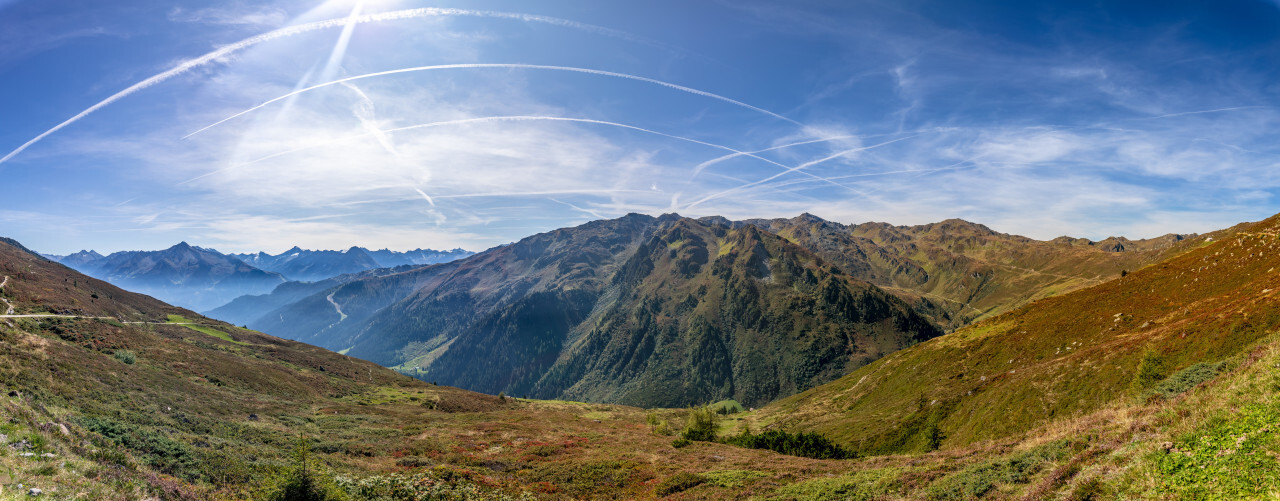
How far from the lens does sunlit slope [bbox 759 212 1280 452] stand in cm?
4206

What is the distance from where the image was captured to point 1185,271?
64312mm

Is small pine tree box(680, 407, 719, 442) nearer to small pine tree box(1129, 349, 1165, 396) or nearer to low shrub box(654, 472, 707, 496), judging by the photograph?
low shrub box(654, 472, 707, 496)

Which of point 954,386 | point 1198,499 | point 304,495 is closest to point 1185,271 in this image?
point 954,386

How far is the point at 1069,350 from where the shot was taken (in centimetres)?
5956

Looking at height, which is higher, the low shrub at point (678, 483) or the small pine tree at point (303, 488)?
the small pine tree at point (303, 488)

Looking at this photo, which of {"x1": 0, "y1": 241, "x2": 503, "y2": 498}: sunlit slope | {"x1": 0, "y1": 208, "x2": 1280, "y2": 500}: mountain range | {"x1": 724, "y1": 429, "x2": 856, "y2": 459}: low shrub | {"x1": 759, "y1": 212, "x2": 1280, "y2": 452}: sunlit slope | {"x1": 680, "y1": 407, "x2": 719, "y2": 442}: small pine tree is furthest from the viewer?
{"x1": 680, "y1": 407, "x2": 719, "y2": 442}: small pine tree

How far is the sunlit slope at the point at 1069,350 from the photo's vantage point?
42062 mm

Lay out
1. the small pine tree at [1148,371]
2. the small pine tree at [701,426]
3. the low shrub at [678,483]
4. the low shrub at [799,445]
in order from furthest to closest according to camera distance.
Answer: the small pine tree at [701,426] < the low shrub at [799,445] < the small pine tree at [1148,371] < the low shrub at [678,483]

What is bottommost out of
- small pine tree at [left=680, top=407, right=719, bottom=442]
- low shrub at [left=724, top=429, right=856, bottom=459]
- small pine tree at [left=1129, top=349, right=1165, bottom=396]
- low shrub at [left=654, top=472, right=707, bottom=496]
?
small pine tree at [left=680, top=407, right=719, bottom=442]

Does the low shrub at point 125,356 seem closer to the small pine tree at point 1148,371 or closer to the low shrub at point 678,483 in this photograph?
the low shrub at point 678,483

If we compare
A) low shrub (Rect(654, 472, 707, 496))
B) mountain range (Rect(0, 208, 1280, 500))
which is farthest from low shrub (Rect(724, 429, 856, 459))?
low shrub (Rect(654, 472, 707, 496))

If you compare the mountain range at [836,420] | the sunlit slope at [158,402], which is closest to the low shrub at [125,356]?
the sunlit slope at [158,402]

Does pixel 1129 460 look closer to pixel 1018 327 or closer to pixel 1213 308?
pixel 1213 308

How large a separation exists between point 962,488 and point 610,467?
92.5 feet
